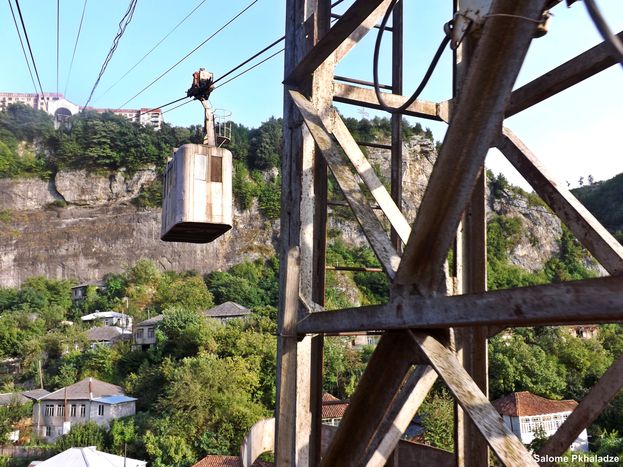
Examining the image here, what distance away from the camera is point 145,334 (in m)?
34.0

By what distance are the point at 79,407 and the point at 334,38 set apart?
28.3 meters

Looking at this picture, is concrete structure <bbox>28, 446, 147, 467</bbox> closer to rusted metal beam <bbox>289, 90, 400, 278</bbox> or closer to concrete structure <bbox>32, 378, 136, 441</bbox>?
concrete structure <bbox>32, 378, 136, 441</bbox>

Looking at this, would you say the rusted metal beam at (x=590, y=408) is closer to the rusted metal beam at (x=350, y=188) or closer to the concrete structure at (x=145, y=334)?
the rusted metal beam at (x=350, y=188)

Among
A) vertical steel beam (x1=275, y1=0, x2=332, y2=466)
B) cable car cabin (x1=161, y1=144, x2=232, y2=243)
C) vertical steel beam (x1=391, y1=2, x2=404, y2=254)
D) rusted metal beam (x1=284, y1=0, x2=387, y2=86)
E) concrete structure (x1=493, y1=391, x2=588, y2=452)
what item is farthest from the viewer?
concrete structure (x1=493, y1=391, x2=588, y2=452)

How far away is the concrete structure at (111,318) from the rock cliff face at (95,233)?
5486mm

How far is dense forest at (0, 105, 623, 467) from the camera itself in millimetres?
22062

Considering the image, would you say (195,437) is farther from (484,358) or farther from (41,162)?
(41,162)

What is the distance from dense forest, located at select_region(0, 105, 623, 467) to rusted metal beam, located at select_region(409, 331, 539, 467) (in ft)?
63.1

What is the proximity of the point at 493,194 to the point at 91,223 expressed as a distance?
3721 cm

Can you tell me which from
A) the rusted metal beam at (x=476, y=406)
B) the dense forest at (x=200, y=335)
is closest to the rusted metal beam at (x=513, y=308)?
the rusted metal beam at (x=476, y=406)

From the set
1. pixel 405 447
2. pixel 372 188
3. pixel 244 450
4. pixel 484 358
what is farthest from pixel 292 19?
pixel 405 447

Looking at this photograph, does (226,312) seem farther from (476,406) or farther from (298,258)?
(476,406)

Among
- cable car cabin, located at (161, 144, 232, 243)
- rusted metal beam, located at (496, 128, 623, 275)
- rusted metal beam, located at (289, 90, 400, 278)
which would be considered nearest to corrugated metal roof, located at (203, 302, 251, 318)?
cable car cabin, located at (161, 144, 232, 243)

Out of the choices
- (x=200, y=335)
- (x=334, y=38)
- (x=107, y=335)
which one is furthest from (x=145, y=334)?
(x=334, y=38)
